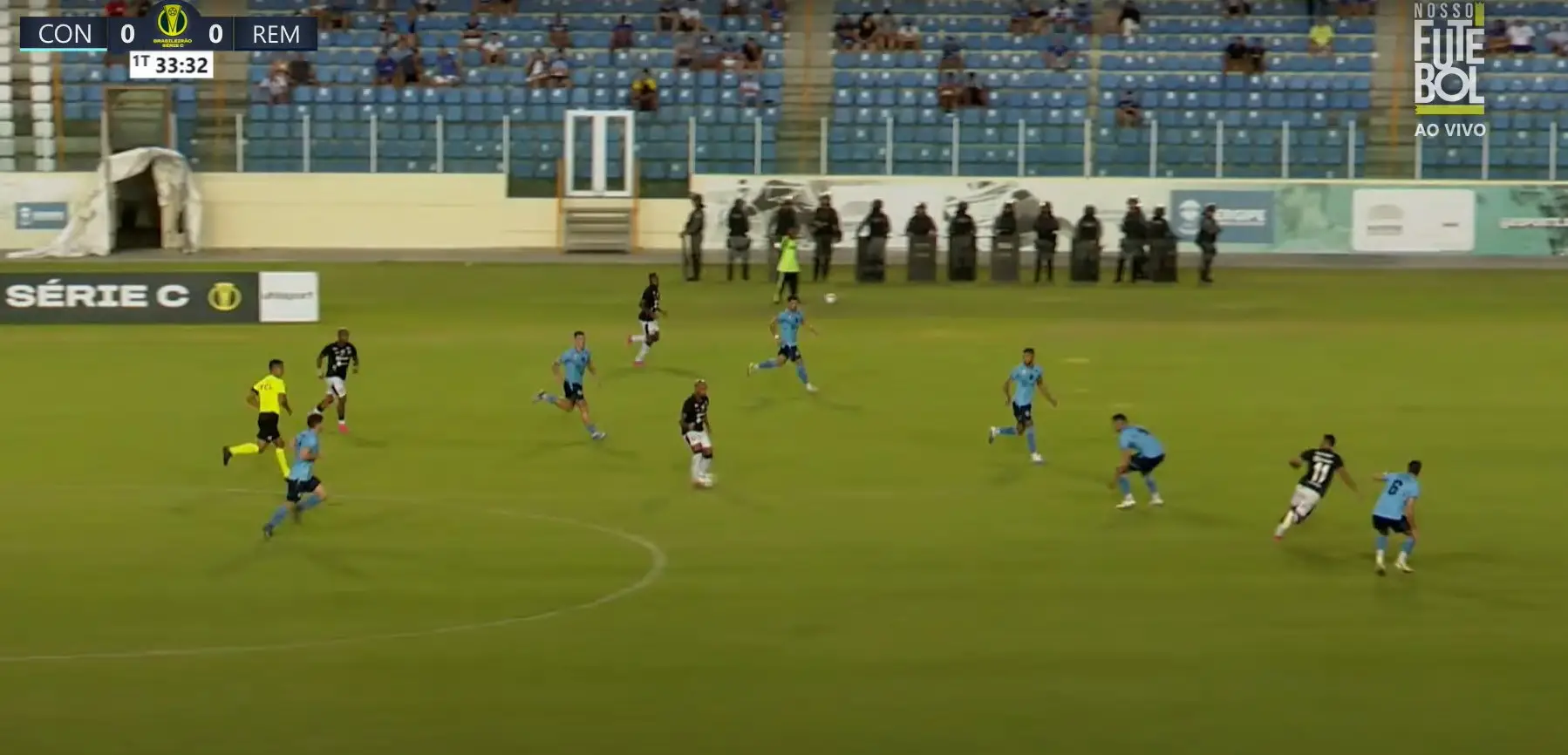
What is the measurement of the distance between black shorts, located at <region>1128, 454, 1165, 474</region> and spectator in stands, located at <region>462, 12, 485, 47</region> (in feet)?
118

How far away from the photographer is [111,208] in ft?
176

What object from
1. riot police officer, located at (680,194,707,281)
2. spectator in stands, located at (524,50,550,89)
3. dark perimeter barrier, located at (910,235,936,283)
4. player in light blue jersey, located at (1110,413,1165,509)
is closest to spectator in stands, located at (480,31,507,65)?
spectator in stands, located at (524,50,550,89)

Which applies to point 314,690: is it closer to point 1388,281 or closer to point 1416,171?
point 1388,281

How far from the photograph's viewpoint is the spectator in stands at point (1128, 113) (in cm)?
5550

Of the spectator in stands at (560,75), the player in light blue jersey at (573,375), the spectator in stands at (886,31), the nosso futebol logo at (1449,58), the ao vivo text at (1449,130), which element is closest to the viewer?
the player in light blue jersey at (573,375)

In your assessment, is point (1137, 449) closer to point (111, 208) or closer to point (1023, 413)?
point (1023, 413)

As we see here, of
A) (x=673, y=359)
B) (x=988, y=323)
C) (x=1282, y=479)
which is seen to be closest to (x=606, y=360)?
(x=673, y=359)

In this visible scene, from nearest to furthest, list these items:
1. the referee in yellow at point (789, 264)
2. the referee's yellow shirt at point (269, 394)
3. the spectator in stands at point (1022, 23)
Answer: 1. the referee's yellow shirt at point (269, 394)
2. the referee in yellow at point (789, 264)
3. the spectator in stands at point (1022, 23)

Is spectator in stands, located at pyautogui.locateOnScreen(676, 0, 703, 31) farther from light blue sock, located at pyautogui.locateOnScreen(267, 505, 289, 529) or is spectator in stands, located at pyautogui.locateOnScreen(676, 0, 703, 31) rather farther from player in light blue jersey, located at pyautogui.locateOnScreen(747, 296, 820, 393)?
light blue sock, located at pyautogui.locateOnScreen(267, 505, 289, 529)

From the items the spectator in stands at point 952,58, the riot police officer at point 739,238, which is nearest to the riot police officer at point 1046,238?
the riot police officer at point 739,238

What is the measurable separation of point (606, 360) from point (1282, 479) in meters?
13.4

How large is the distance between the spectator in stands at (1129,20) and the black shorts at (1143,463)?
34.6 meters

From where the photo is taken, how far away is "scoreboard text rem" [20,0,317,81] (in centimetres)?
5628

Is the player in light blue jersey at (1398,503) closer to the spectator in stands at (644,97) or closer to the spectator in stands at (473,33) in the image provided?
the spectator in stands at (644,97)
